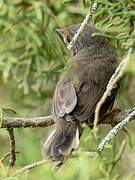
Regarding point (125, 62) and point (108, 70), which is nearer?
point (125, 62)

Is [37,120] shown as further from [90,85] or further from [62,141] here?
[90,85]

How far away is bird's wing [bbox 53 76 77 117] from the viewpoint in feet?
13.7

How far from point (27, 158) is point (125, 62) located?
96 centimetres

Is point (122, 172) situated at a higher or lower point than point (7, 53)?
lower

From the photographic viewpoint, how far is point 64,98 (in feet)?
14.1

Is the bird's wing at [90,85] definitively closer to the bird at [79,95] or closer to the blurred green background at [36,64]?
the bird at [79,95]

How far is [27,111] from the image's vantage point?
232 inches

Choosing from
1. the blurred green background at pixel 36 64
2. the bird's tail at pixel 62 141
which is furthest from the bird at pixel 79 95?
the blurred green background at pixel 36 64

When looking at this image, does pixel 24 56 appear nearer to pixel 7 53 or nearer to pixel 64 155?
pixel 7 53

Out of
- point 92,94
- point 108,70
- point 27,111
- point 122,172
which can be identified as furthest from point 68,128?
point 27,111

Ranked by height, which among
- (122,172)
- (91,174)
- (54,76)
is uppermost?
(91,174)

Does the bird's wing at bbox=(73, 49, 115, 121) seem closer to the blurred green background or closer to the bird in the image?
the bird

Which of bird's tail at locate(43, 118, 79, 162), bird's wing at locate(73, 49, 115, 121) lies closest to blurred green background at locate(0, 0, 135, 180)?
bird's tail at locate(43, 118, 79, 162)

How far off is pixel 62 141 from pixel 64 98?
0.45 meters
